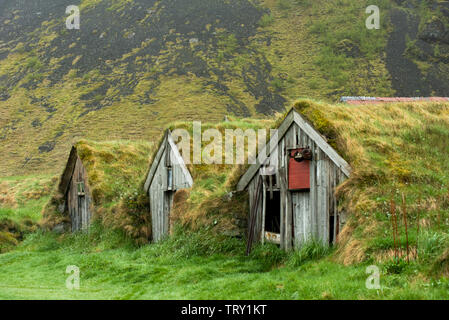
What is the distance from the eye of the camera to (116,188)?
2186cm

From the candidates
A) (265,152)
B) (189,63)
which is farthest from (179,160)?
A: (189,63)

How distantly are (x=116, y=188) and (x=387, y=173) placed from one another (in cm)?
1333

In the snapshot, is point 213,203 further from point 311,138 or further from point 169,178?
point 169,178

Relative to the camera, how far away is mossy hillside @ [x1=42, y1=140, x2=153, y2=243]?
759 inches

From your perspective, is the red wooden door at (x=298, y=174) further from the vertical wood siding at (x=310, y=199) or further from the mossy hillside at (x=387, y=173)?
the mossy hillside at (x=387, y=173)

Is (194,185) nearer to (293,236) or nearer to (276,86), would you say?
(293,236)

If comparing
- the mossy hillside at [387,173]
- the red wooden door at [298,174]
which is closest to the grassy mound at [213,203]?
the red wooden door at [298,174]

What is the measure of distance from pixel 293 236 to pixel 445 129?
517 centimetres

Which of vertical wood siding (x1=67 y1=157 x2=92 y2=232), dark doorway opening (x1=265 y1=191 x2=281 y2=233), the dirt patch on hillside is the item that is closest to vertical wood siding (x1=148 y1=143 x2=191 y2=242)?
dark doorway opening (x1=265 y1=191 x2=281 y2=233)

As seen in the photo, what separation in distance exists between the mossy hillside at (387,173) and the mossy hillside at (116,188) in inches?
343

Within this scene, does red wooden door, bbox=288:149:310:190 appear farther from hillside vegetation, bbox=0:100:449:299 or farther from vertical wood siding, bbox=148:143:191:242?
vertical wood siding, bbox=148:143:191:242

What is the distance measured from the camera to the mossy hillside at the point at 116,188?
759 inches

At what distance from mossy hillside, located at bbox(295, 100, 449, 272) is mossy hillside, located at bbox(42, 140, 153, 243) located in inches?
343
